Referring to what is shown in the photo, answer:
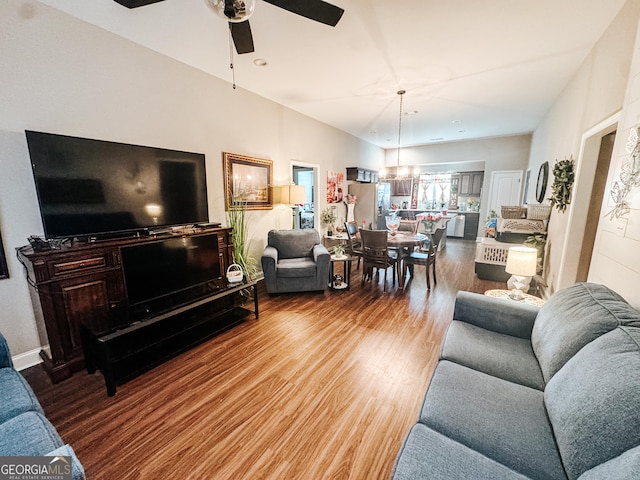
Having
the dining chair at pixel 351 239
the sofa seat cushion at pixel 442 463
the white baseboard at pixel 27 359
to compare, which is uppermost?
the dining chair at pixel 351 239

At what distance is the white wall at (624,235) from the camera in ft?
5.16

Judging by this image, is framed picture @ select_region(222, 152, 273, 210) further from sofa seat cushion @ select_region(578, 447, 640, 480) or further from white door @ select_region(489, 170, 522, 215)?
white door @ select_region(489, 170, 522, 215)

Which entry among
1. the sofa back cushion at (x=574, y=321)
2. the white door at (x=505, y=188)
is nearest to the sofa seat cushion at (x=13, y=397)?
the sofa back cushion at (x=574, y=321)

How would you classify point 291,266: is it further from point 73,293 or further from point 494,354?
point 494,354

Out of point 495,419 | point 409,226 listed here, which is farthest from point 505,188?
point 495,419

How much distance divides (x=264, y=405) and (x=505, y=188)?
812 centimetres

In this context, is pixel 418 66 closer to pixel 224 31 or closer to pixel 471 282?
pixel 224 31

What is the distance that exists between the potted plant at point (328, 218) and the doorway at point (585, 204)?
3.89 meters

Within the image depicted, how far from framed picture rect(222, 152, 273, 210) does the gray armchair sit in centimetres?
59

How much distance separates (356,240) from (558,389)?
3887mm

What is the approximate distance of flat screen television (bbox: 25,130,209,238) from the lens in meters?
2.04

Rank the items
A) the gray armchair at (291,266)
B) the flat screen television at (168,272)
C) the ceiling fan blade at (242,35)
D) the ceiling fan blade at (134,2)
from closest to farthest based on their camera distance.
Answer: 1. the ceiling fan blade at (134,2)
2. the ceiling fan blade at (242,35)
3. the flat screen television at (168,272)
4. the gray armchair at (291,266)

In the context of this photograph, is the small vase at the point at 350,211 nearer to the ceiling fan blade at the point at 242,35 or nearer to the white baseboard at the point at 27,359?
the ceiling fan blade at the point at 242,35

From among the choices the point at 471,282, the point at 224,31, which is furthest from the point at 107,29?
the point at 471,282
